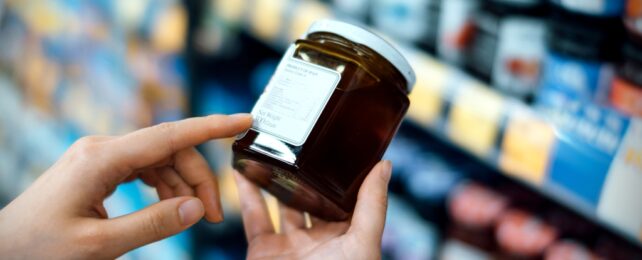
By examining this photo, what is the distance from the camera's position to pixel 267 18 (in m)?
1.38

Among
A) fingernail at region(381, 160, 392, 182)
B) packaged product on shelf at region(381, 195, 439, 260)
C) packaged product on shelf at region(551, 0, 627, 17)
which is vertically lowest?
packaged product on shelf at region(381, 195, 439, 260)

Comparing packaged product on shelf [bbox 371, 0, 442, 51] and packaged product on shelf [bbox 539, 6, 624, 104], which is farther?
packaged product on shelf [bbox 371, 0, 442, 51]

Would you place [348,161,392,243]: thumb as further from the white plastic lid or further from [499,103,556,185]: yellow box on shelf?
[499,103,556,185]: yellow box on shelf

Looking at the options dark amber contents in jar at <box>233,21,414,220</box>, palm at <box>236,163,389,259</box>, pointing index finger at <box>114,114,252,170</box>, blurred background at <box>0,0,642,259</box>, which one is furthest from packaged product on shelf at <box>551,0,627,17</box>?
pointing index finger at <box>114,114,252,170</box>

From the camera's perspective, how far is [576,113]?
89cm

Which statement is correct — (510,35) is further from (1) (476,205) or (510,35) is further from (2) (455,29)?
(1) (476,205)

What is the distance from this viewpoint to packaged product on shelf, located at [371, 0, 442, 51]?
1.07m

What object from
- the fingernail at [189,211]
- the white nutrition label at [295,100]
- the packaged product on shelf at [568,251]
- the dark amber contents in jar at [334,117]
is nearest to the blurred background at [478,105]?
the packaged product on shelf at [568,251]

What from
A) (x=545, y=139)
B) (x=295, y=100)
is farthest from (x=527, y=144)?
(x=295, y=100)

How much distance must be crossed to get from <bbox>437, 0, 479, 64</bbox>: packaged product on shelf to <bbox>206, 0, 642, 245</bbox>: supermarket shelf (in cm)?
2

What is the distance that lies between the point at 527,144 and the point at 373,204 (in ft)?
0.98

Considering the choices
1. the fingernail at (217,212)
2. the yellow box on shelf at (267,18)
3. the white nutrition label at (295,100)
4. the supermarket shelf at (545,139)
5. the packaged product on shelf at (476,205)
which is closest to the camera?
the white nutrition label at (295,100)

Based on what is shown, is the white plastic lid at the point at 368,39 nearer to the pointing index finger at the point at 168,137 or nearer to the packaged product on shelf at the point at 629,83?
the pointing index finger at the point at 168,137

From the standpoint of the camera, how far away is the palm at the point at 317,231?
78 cm
